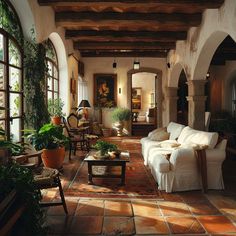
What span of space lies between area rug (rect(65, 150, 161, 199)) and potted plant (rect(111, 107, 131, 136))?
217 inches

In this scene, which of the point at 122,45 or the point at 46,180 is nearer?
the point at 46,180

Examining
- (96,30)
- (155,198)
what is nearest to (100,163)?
(155,198)

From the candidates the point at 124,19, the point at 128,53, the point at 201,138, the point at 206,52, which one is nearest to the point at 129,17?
the point at 124,19

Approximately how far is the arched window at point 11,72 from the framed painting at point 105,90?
6545mm

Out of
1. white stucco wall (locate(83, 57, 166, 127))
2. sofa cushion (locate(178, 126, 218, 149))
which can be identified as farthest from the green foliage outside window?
white stucco wall (locate(83, 57, 166, 127))

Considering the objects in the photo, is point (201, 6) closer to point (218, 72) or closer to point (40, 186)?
point (40, 186)

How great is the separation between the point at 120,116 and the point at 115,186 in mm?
6652

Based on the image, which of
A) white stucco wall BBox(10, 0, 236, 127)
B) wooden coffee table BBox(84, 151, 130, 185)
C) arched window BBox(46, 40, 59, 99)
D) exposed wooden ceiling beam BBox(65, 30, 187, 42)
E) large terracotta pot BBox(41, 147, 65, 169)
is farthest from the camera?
exposed wooden ceiling beam BBox(65, 30, 187, 42)

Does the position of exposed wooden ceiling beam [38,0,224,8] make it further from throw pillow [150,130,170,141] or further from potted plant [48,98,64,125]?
throw pillow [150,130,170,141]

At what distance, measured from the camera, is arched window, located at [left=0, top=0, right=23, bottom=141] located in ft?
14.9

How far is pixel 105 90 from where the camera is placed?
11797 millimetres

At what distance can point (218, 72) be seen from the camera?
38.1ft

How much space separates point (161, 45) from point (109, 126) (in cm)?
421

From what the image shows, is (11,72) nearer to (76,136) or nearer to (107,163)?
(107,163)
